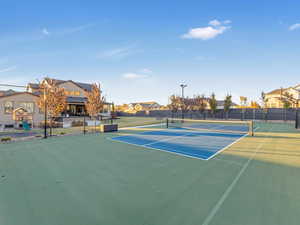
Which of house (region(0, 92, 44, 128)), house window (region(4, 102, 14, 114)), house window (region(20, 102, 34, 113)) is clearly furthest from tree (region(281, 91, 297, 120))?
house window (region(4, 102, 14, 114))

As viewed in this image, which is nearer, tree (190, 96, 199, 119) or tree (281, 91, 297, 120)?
tree (281, 91, 297, 120)

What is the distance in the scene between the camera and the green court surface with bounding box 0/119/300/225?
290cm

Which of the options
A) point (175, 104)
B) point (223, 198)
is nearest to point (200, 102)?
point (175, 104)

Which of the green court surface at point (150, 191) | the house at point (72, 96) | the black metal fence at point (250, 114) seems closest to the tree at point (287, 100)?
the black metal fence at point (250, 114)

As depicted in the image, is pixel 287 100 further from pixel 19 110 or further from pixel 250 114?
pixel 19 110

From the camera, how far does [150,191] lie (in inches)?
154

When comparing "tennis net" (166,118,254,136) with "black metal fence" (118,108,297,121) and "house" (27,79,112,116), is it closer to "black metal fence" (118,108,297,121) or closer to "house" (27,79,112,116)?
"black metal fence" (118,108,297,121)

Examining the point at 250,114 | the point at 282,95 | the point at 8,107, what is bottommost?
the point at 250,114

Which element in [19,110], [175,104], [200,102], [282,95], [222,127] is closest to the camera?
[19,110]

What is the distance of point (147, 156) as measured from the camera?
7.23 meters

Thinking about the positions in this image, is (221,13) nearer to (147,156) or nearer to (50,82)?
(147,156)

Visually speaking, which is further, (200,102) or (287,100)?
(200,102)

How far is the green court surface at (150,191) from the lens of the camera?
9.51ft

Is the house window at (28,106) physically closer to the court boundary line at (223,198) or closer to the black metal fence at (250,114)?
the black metal fence at (250,114)
